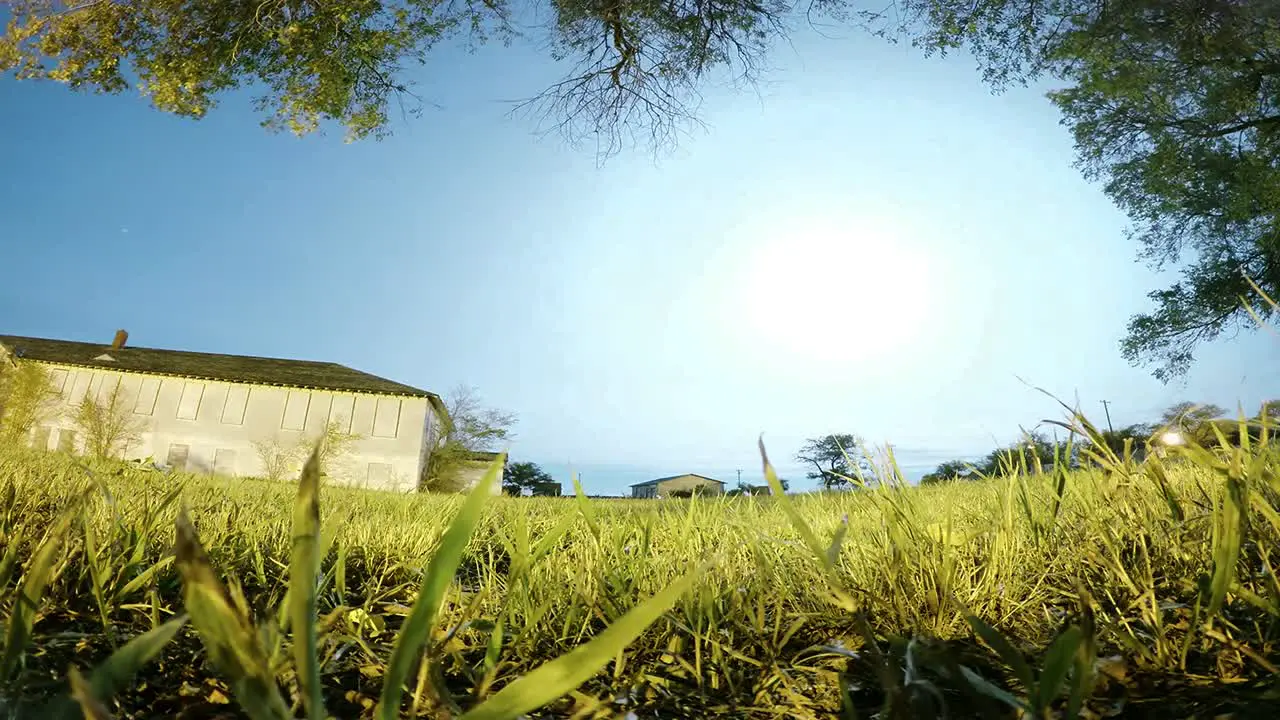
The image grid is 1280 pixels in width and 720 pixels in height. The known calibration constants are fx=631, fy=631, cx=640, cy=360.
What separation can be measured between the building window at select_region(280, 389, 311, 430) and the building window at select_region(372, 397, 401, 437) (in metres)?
3.32

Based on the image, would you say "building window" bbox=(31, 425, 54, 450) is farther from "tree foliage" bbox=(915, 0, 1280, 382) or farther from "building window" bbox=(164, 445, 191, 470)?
"tree foliage" bbox=(915, 0, 1280, 382)

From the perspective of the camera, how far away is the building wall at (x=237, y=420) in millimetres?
29953

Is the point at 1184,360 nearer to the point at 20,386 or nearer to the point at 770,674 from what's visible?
the point at 770,674

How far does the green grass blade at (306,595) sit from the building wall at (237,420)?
31893 mm

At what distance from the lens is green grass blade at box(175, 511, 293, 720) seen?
48cm

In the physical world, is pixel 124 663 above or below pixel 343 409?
below

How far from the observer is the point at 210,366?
1344 inches

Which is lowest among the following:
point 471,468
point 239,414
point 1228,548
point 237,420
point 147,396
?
point 1228,548

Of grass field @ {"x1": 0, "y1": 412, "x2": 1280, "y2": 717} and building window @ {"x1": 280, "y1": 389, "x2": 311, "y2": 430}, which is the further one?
building window @ {"x1": 280, "y1": 389, "x2": 311, "y2": 430}

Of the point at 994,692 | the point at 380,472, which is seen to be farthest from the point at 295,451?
the point at 994,692

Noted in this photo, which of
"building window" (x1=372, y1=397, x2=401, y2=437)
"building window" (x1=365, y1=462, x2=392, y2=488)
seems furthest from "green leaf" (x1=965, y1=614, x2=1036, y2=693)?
"building window" (x1=372, y1=397, x2=401, y2=437)

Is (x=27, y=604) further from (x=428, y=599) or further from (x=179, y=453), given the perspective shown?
(x=179, y=453)

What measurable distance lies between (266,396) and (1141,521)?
3480 centimetres

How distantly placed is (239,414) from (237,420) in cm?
30
